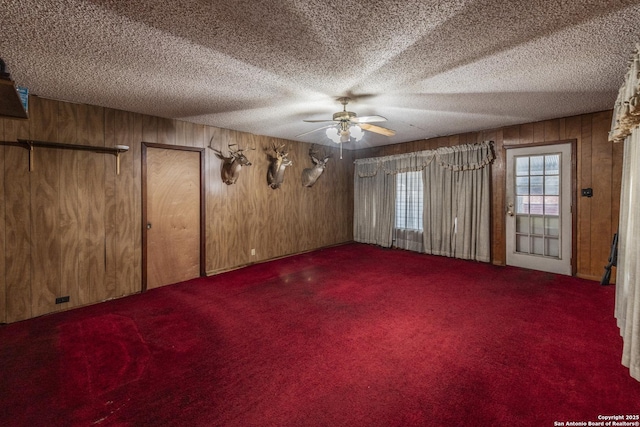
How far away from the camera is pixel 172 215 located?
4.35 m

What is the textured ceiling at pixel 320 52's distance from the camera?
1.78 metres

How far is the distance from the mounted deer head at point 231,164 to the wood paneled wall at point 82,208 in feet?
0.31

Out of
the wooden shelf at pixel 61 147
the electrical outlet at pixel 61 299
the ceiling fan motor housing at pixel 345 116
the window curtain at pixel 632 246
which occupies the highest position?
the ceiling fan motor housing at pixel 345 116

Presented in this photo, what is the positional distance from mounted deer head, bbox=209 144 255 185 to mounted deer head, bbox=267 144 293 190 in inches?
25.9

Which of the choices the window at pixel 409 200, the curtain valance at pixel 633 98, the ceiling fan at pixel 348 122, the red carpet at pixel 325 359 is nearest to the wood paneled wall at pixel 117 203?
the red carpet at pixel 325 359

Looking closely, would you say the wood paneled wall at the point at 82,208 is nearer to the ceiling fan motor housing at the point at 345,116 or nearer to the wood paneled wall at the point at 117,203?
the wood paneled wall at the point at 117,203

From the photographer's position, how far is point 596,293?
12.1 feet

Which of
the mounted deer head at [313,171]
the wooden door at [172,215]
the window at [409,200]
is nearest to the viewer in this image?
the wooden door at [172,215]

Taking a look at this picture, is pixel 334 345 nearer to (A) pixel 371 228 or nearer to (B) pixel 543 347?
(B) pixel 543 347

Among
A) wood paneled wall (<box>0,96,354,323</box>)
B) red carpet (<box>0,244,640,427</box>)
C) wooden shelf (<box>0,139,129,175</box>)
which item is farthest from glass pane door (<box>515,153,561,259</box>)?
wooden shelf (<box>0,139,129,175</box>)

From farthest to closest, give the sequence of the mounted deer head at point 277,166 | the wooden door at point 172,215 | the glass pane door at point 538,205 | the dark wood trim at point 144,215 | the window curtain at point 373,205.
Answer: the window curtain at point 373,205 < the mounted deer head at point 277,166 < the glass pane door at point 538,205 < the wooden door at point 172,215 < the dark wood trim at point 144,215

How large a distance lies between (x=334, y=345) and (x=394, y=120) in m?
3.32

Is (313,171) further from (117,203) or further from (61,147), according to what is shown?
(61,147)

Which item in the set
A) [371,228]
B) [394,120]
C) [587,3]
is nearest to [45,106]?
[394,120]
